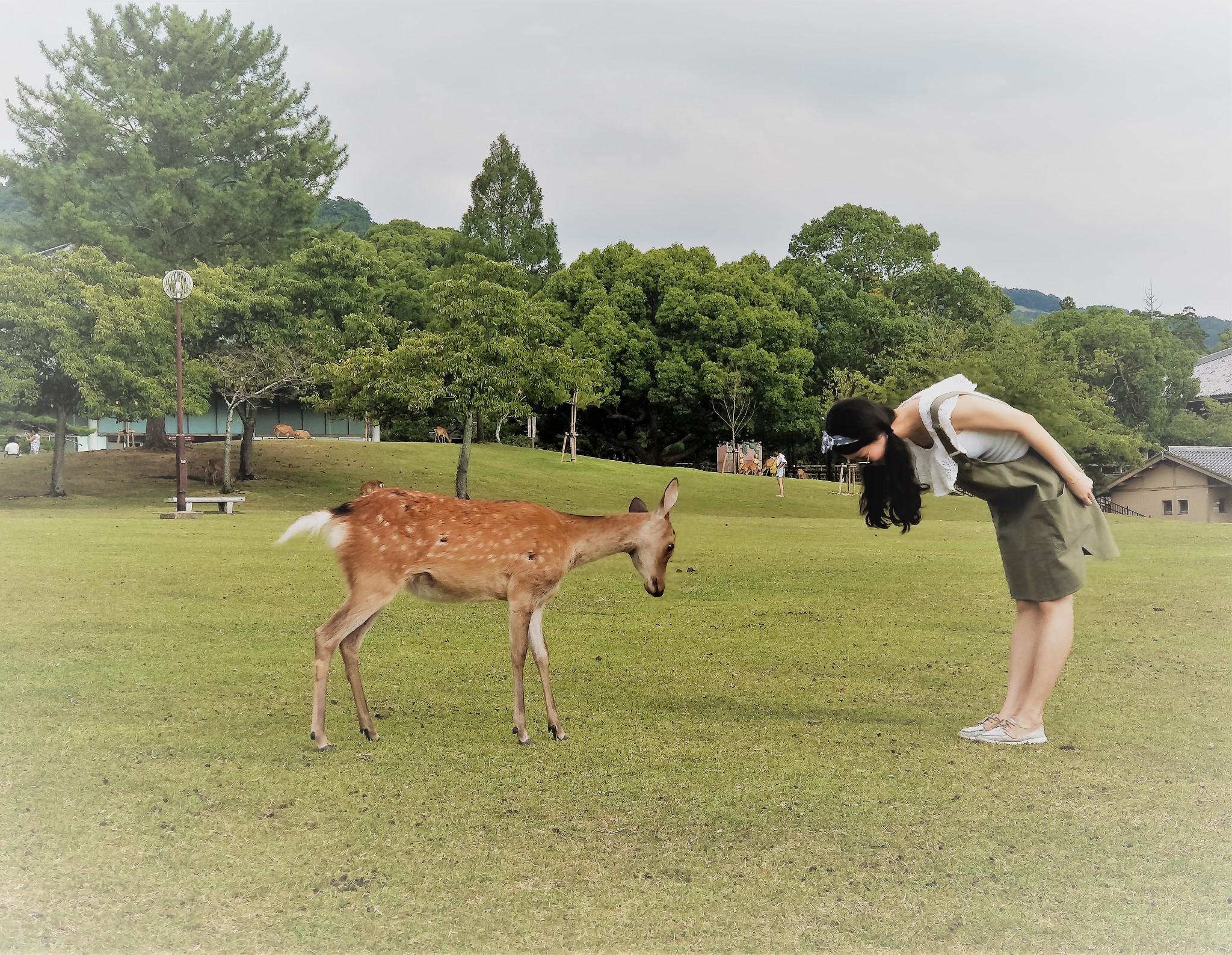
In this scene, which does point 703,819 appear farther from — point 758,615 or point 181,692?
point 758,615

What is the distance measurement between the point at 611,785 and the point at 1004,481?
1978mm

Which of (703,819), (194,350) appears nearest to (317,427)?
(194,350)

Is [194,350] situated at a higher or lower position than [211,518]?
higher

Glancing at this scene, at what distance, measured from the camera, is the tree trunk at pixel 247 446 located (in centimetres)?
2544

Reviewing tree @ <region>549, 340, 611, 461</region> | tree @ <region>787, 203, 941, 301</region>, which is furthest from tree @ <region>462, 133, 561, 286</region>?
tree @ <region>787, 203, 941, 301</region>

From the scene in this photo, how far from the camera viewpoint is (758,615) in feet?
27.7

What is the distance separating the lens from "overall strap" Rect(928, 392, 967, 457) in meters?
3.93

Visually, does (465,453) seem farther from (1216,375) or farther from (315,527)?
(1216,375)

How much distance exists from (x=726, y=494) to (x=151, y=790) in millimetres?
24259

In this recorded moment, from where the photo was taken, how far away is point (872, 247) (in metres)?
48.2

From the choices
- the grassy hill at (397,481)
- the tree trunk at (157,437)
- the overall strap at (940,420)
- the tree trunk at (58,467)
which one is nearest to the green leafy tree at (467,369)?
the overall strap at (940,420)

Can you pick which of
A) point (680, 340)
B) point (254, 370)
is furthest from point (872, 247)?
point (254, 370)

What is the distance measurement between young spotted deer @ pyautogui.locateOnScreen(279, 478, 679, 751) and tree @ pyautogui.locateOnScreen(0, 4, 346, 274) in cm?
2261

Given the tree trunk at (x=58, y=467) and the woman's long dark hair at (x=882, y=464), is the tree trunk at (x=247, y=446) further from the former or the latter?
the woman's long dark hair at (x=882, y=464)
